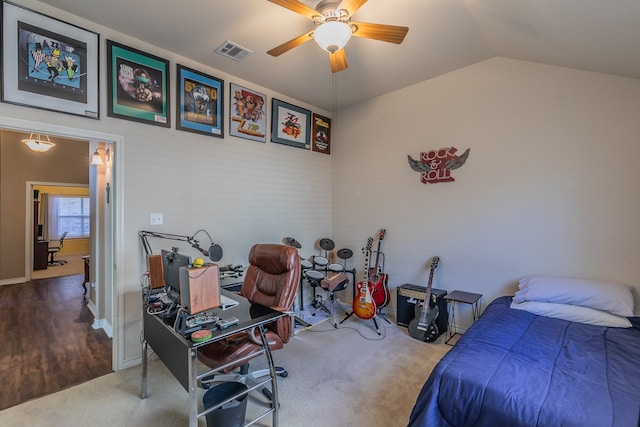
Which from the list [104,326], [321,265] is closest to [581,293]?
[321,265]

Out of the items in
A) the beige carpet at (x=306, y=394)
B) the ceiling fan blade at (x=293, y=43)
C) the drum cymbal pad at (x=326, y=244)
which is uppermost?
the ceiling fan blade at (x=293, y=43)

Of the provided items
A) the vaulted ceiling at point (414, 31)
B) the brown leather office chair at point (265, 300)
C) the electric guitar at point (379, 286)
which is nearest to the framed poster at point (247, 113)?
the vaulted ceiling at point (414, 31)

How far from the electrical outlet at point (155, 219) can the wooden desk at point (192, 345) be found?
3.10ft

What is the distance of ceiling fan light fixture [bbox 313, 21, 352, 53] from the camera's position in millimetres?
1768

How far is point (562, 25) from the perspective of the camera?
2.05 meters

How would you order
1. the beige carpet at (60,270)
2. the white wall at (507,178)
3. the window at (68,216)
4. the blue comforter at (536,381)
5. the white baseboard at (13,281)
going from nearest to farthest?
the blue comforter at (536,381)
the white wall at (507,178)
the white baseboard at (13,281)
the beige carpet at (60,270)
the window at (68,216)

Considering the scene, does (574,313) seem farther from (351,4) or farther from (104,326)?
(104,326)

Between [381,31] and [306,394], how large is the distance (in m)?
2.70

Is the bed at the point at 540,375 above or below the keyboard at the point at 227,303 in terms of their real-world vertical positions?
below

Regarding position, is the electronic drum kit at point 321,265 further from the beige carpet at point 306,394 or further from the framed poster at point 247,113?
the framed poster at point 247,113

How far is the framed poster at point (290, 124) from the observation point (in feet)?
12.6

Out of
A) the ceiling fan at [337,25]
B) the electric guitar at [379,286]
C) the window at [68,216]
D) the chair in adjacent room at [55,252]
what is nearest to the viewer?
the ceiling fan at [337,25]

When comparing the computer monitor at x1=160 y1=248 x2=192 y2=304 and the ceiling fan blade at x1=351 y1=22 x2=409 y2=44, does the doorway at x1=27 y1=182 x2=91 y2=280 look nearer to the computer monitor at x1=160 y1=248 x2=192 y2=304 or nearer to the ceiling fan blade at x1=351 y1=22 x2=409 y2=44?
the computer monitor at x1=160 y1=248 x2=192 y2=304

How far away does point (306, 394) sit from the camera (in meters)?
2.21
